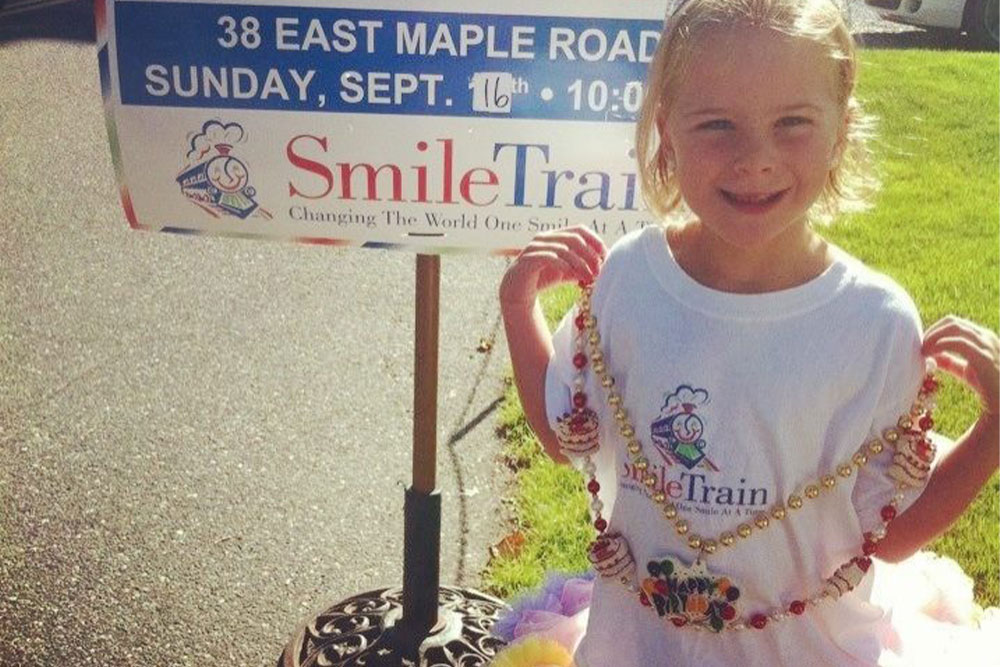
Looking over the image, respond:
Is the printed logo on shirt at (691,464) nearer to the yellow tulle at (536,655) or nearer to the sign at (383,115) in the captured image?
the yellow tulle at (536,655)

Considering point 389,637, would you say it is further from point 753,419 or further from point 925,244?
point 925,244

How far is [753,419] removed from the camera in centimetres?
155

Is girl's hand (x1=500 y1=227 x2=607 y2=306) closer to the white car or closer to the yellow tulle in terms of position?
the yellow tulle

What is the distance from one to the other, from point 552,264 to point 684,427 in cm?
32

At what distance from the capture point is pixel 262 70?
2145mm

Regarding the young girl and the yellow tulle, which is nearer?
the young girl

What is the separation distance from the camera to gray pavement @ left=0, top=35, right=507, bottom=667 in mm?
2898

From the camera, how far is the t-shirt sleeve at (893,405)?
4.95 feet

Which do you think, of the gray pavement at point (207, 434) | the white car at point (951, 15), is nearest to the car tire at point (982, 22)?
the white car at point (951, 15)

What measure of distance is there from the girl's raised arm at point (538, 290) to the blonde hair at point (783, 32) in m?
0.15

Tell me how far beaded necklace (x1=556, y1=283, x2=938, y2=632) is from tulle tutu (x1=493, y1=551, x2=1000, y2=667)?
0.66ft

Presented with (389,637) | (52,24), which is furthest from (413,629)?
(52,24)

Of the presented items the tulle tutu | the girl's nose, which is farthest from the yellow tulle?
the girl's nose

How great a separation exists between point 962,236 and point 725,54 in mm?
3833
